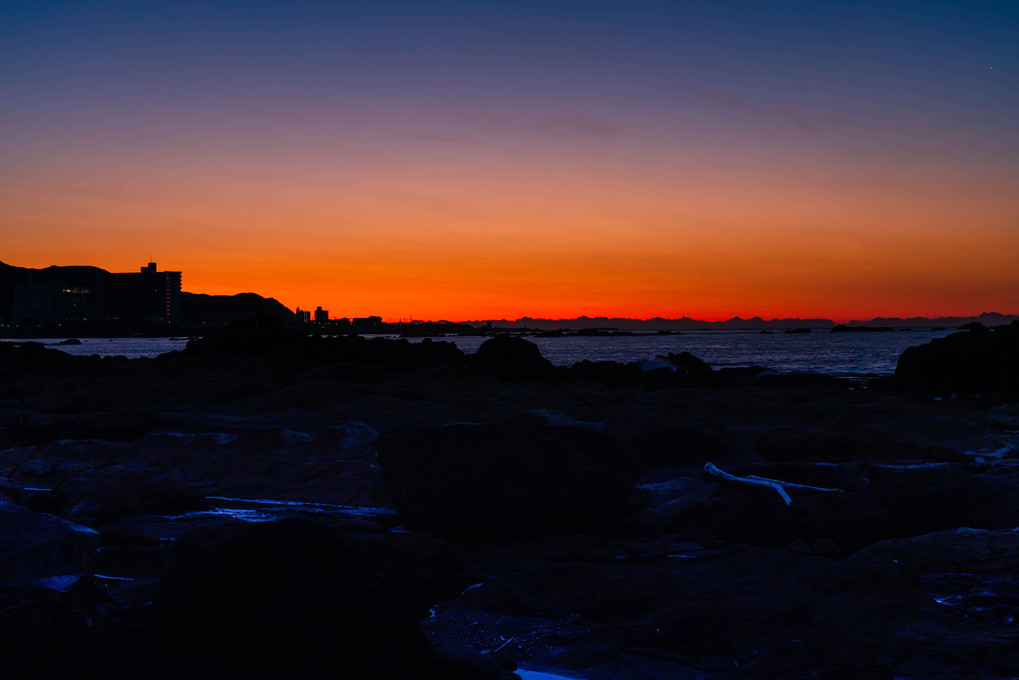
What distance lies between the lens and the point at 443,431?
18.9ft

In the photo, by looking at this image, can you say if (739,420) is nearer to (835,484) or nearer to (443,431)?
(835,484)

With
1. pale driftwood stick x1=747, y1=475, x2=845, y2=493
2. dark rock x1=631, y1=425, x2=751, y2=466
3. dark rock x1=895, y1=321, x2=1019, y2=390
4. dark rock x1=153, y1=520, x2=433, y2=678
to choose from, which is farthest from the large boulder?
dark rock x1=895, y1=321, x2=1019, y2=390

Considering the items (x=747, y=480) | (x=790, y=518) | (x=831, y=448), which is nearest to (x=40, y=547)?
(x=790, y=518)

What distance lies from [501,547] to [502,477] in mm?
500

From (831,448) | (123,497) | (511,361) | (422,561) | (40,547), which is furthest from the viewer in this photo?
(511,361)

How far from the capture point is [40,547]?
4.00m

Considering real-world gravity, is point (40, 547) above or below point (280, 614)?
below

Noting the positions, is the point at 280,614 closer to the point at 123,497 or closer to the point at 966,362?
the point at 123,497

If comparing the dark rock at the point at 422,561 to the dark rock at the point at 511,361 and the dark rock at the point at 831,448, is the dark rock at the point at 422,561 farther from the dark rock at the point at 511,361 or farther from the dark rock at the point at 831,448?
the dark rock at the point at 511,361

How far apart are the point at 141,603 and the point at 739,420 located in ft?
30.0

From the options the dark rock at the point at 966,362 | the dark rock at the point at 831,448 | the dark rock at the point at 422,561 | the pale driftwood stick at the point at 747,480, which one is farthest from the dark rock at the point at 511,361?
the dark rock at the point at 422,561

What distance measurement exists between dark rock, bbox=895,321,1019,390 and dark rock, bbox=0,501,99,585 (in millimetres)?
20272

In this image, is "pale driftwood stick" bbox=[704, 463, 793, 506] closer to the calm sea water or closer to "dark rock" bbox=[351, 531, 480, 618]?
"dark rock" bbox=[351, 531, 480, 618]

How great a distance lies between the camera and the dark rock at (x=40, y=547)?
151 inches
